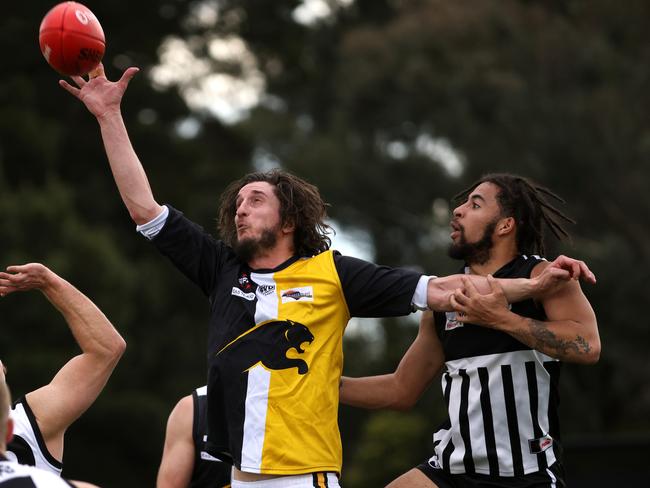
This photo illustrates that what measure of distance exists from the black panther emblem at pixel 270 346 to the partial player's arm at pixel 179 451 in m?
0.77

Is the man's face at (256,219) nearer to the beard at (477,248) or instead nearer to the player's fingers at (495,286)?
the beard at (477,248)

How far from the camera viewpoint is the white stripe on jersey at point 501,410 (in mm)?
5512

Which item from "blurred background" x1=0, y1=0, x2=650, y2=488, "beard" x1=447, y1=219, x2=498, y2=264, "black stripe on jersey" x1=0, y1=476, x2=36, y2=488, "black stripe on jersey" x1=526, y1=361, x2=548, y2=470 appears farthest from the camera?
"blurred background" x1=0, y1=0, x2=650, y2=488

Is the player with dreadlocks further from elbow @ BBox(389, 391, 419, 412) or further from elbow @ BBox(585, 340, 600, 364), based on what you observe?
elbow @ BBox(389, 391, 419, 412)

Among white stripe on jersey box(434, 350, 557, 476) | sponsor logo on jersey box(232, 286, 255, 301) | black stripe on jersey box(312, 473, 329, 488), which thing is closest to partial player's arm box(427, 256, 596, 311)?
white stripe on jersey box(434, 350, 557, 476)

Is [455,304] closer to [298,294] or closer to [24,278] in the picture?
[298,294]

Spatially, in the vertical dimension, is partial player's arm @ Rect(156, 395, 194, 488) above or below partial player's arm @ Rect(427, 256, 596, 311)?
below

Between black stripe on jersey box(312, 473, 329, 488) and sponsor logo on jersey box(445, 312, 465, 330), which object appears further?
sponsor logo on jersey box(445, 312, 465, 330)

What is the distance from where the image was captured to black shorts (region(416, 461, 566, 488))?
5.48 metres

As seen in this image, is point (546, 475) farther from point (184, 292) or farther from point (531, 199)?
point (184, 292)

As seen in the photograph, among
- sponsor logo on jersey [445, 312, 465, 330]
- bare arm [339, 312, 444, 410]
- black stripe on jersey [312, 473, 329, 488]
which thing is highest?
sponsor logo on jersey [445, 312, 465, 330]

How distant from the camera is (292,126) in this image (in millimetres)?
29844

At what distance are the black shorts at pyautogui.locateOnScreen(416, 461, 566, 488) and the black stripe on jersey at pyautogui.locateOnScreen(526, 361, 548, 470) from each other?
0.22 feet

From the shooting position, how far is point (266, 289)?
17.7ft
